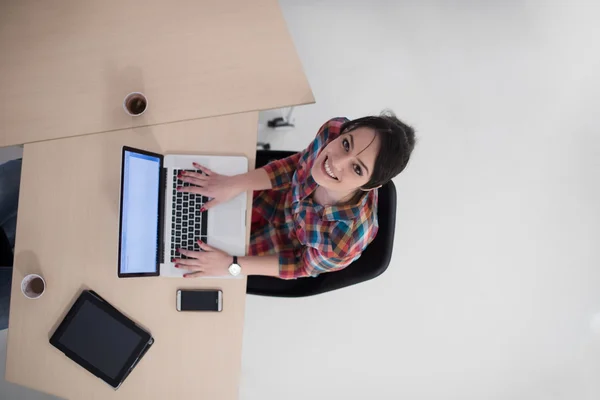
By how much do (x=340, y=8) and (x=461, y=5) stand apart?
0.61 m

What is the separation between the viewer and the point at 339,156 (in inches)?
44.7

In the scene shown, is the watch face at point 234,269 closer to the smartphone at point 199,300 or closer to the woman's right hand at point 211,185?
the smartphone at point 199,300

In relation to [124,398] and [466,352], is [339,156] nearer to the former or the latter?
[124,398]

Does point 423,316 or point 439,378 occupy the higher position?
point 423,316

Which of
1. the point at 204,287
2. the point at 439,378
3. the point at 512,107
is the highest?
the point at 512,107

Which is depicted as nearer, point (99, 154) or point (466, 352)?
point (99, 154)

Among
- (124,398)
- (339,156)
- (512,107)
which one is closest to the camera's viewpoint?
(339,156)

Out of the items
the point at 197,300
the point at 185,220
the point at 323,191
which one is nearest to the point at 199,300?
the point at 197,300

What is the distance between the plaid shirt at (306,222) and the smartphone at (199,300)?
0.21m

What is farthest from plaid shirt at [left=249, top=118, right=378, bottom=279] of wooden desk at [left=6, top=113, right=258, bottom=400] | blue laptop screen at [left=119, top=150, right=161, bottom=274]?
blue laptop screen at [left=119, top=150, right=161, bottom=274]

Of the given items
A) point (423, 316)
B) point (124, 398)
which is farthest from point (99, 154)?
point (423, 316)

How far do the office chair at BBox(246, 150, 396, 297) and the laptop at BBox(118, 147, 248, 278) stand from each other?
9.2 inches

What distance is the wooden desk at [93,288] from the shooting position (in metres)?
1.26

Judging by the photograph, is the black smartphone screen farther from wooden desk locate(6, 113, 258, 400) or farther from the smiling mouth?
the smiling mouth
